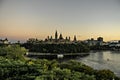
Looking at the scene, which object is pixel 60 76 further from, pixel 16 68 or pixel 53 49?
pixel 53 49

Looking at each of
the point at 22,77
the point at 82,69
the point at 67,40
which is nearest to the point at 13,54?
the point at 82,69

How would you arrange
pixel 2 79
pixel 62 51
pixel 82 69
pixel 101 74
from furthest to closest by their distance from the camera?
pixel 62 51 → pixel 82 69 → pixel 101 74 → pixel 2 79

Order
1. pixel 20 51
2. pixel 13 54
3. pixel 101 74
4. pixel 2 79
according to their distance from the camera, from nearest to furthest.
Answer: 1. pixel 2 79
2. pixel 101 74
3. pixel 13 54
4. pixel 20 51

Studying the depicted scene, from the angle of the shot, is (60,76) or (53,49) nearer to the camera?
(60,76)

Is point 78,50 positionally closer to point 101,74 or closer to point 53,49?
point 53,49

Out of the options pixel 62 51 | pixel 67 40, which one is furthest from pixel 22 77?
pixel 67 40

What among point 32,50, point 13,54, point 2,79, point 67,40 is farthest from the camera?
point 67,40

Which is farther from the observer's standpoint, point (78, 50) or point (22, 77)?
point (78, 50)

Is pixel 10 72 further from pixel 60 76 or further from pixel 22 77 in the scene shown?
pixel 60 76

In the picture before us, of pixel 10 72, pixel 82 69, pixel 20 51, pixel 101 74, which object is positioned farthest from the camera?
pixel 20 51
